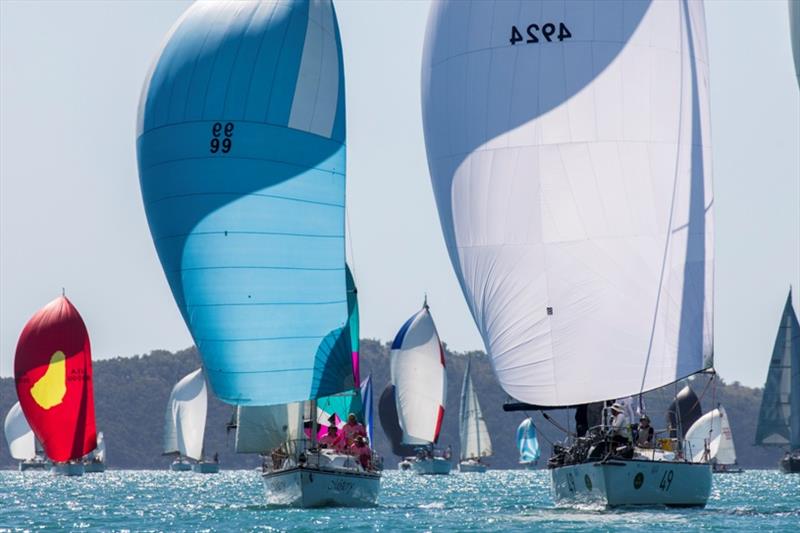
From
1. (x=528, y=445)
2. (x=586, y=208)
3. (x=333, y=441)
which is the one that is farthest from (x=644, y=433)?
(x=528, y=445)

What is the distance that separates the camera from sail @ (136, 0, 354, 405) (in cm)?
2883

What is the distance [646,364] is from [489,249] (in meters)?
3.22

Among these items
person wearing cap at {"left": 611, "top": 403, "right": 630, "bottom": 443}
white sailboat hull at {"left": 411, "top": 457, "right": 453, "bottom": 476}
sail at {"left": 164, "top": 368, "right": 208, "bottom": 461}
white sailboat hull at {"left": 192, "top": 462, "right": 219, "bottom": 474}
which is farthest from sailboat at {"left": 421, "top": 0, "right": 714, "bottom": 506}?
white sailboat hull at {"left": 192, "top": 462, "right": 219, "bottom": 474}

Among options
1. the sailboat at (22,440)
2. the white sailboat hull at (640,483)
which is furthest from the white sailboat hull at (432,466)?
the white sailboat hull at (640,483)

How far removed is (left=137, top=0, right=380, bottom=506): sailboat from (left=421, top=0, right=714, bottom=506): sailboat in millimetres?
2555

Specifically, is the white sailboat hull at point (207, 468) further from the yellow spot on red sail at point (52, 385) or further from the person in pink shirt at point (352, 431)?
the person in pink shirt at point (352, 431)

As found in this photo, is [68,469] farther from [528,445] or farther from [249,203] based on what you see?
[249,203]

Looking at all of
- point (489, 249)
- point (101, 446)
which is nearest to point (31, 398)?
point (489, 249)

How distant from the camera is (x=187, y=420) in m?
82.1

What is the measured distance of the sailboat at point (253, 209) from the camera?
94.6ft

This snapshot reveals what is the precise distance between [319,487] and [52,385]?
710 inches

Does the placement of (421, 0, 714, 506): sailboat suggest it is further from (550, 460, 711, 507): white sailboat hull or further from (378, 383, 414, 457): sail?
(378, 383, 414, 457): sail

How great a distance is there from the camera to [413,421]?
66875 mm

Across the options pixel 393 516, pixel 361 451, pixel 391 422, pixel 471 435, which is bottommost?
pixel 393 516
